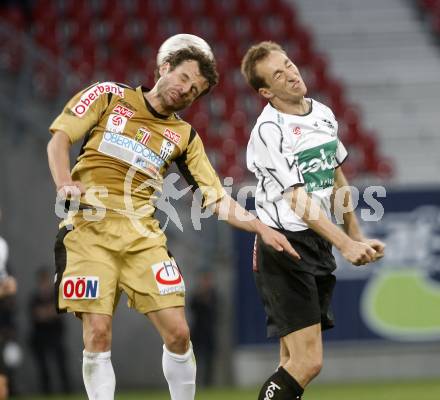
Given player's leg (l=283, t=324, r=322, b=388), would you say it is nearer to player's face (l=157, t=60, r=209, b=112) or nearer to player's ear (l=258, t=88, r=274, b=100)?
player's ear (l=258, t=88, r=274, b=100)

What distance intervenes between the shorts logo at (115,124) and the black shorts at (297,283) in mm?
1038

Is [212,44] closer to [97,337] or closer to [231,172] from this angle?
[231,172]

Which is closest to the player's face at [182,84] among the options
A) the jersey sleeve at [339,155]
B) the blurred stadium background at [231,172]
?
the jersey sleeve at [339,155]

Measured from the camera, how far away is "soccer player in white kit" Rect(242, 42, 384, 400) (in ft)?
20.6

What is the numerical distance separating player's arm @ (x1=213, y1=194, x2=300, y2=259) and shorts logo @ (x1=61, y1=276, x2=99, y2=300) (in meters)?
0.83

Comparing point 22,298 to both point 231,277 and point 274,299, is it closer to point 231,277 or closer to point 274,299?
point 231,277

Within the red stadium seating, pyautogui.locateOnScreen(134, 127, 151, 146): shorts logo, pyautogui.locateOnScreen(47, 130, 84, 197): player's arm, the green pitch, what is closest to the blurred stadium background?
the red stadium seating

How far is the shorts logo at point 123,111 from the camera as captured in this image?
6.52 metres

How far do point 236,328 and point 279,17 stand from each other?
605 centimetres

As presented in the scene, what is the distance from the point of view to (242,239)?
45.3 ft

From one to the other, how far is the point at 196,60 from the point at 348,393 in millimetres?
6399

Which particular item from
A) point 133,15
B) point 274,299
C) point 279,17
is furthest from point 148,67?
point 274,299

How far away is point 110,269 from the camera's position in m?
6.38

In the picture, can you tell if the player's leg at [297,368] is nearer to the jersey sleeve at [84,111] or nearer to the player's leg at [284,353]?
the player's leg at [284,353]
